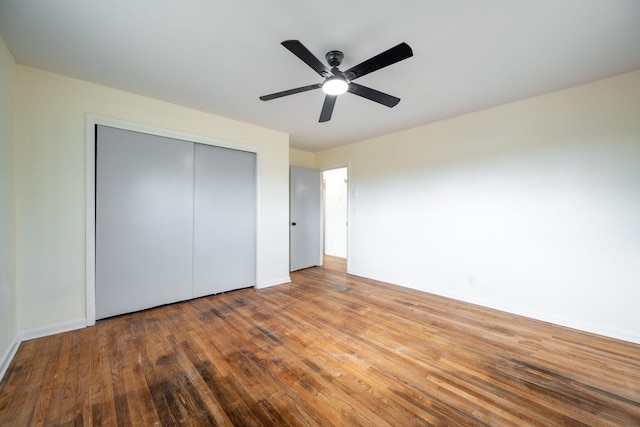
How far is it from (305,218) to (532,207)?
354 cm

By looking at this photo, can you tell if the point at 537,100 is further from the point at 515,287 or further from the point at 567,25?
the point at 515,287

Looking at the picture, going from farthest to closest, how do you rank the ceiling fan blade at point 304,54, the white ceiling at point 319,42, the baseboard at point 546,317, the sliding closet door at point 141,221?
1. the sliding closet door at point 141,221
2. the baseboard at point 546,317
3. the white ceiling at point 319,42
4. the ceiling fan blade at point 304,54

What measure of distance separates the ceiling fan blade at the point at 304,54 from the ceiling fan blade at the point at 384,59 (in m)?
0.19

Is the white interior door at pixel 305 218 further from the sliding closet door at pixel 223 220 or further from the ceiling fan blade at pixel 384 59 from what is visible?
the ceiling fan blade at pixel 384 59

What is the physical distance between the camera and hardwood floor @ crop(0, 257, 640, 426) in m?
1.47

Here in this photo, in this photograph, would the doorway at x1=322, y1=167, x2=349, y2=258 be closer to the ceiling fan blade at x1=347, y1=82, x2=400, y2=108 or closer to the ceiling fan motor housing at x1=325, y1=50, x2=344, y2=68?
the ceiling fan blade at x1=347, y1=82, x2=400, y2=108

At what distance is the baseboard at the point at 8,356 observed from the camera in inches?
70.4

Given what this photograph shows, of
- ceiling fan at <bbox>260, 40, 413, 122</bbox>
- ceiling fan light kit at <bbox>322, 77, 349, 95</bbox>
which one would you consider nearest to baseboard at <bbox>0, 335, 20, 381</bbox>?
ceiling fan at <bbox>260, 40, 413, 122</bbox>

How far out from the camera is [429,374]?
1833 millimetres

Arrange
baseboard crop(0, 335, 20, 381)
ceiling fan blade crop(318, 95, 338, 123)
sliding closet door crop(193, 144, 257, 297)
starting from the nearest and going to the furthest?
1. baseboard crop(0, 335, 20, 381)
2. ceiling fan blade crop(318, 95, 338, 123)
3. sliding closet door crop(193, 144, 257, 297)

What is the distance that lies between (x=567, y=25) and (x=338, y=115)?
7.06ft

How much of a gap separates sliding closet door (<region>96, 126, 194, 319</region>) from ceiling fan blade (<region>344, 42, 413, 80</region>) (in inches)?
95.2

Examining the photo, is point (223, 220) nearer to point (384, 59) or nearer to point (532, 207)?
point (384, 59)

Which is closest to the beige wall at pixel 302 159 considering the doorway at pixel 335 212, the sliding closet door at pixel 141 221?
the doorway at pixel 335 212
